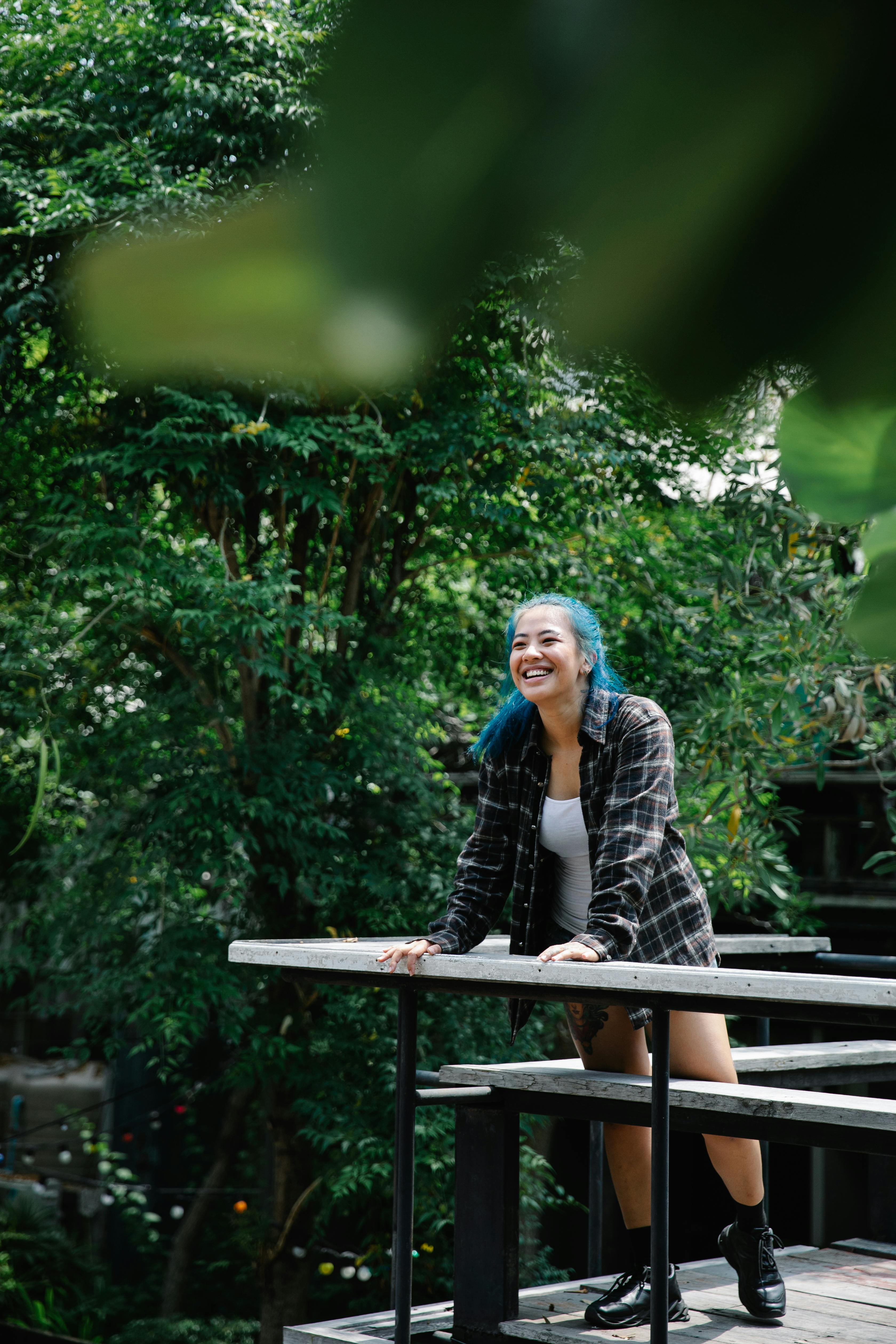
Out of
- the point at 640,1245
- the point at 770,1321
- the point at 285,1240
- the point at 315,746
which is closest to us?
the point at 770,1321

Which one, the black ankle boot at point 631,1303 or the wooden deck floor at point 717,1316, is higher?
the black ankle boot at point 631,1303

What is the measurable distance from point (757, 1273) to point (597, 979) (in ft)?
2.98

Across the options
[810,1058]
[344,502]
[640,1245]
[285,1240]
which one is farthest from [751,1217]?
[285,1240]

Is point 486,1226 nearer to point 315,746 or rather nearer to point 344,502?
point 344,502

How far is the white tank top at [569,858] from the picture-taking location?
1.98m

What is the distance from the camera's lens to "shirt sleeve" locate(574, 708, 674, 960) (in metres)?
1.69

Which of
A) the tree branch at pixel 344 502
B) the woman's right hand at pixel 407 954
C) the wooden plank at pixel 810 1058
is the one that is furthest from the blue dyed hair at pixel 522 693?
the wooden plank at pixel 810 1058

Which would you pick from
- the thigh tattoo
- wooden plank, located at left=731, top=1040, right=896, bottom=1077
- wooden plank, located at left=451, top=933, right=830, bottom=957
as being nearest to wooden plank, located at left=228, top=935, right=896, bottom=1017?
the thigh tattoo

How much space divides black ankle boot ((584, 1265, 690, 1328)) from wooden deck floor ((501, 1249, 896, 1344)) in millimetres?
14

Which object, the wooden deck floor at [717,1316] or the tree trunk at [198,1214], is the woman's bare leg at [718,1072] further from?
the tree trunk at [198,1214]

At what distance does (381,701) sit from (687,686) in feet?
3.94

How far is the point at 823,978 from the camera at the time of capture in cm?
117

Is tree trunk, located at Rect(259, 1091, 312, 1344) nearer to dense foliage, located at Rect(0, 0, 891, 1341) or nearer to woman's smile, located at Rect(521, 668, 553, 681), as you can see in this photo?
dense foliage, located at Rect(0, 0, 891, 1341)

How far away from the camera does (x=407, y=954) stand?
5.17ft
